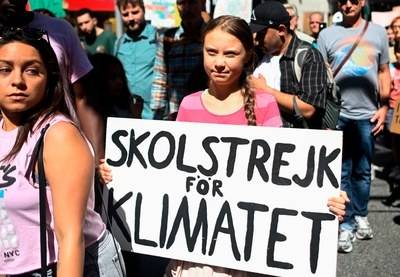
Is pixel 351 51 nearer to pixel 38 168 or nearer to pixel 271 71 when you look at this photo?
pixel 271 71

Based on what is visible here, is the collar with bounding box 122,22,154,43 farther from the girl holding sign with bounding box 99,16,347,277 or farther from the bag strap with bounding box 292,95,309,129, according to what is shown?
the girl holding sign with bounding box 99,16,347,277

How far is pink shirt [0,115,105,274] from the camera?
180 centimetres

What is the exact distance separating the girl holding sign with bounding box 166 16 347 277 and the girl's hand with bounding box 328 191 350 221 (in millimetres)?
389

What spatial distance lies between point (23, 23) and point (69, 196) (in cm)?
142

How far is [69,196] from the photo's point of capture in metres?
1.72

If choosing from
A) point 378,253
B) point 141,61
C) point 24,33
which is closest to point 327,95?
point 378,253

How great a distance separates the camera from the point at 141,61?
18.0 ft

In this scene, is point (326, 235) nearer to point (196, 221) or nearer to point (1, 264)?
point (196, 221)

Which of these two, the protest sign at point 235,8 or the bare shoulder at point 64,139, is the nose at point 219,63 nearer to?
the bare shoulder at point 64,139

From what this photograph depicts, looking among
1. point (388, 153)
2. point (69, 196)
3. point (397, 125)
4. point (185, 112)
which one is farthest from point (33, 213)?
point (388, 153)

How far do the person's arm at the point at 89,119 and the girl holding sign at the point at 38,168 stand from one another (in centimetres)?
124

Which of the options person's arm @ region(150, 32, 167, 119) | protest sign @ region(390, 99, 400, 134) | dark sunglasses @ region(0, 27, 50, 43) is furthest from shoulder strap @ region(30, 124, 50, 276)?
protest sign @ region(390, 99, 400, 134)

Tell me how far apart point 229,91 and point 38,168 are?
3.16 feet

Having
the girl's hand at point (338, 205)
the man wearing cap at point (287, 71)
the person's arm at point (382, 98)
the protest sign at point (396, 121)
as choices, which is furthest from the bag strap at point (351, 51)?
the girl's hand at point (338, 205)
